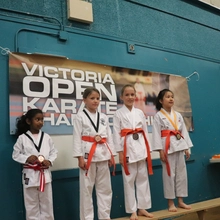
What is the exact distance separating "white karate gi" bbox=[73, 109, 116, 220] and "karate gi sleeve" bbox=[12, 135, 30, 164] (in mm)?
419

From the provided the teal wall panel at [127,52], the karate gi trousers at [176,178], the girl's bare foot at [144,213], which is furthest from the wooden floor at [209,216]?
the girl's bare foot at [144,213]

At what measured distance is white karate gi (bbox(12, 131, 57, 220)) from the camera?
215 cm

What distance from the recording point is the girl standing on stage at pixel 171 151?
257 centimetres

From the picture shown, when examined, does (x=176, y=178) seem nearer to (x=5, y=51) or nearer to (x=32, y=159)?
(x=32, y=159)

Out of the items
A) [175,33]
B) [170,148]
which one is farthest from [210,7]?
[170,148]

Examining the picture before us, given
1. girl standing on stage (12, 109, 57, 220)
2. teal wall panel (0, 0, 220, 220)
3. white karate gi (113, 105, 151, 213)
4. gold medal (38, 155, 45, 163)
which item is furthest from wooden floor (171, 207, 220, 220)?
gold medal (38, 155, 45, 163)

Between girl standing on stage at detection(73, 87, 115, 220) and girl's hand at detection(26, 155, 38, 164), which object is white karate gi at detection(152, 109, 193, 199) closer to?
girl standing on stage at detection(73, 87, 115, 220)

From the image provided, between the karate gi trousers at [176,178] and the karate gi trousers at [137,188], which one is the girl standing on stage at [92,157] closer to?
the karate gi trousers at [137,188]

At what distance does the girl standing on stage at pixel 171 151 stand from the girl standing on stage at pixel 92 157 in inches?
21.8

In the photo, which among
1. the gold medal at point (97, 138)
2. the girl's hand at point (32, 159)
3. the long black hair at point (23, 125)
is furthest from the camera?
the long black hair at point (23, 125)

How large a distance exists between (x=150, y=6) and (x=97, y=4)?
2.88ft

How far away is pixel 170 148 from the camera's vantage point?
2598 millimetres

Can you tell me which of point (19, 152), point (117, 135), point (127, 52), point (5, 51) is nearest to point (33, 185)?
point (19, 152)

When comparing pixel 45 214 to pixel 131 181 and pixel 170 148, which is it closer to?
pixel 131 181
